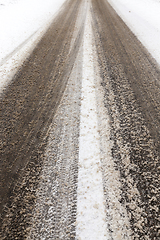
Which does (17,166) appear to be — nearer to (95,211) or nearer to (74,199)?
(74,199)

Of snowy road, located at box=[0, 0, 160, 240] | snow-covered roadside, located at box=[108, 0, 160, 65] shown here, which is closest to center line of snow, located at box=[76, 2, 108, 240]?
snowy road, located at box=[0, 0, 160, 240]

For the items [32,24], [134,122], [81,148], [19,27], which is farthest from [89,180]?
[32,24]

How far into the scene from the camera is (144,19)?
25.6ft

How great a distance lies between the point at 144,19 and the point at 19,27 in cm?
583

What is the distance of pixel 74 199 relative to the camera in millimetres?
1865

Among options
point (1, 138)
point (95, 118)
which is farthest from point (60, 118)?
point (1, 138)

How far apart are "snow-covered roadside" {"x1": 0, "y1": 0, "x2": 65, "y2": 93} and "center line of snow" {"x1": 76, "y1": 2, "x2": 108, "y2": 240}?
6.43ft

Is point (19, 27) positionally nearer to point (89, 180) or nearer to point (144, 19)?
point (144, 19)

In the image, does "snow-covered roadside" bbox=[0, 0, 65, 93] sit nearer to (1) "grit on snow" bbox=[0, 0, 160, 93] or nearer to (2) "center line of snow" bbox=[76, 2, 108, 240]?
(1) "grit on snow" bbox=[0, 0, 160, 93]

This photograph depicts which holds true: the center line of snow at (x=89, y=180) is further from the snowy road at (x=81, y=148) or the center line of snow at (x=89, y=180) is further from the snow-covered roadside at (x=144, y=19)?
the snow-covered roadside at (x=144, y=19)

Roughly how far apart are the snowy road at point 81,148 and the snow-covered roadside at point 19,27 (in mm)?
406

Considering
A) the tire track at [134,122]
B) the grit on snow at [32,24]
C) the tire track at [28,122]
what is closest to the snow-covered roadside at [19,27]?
the grit on snow at [32,24]

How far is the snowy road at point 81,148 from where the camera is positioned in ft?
5.61

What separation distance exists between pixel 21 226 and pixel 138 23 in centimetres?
845
